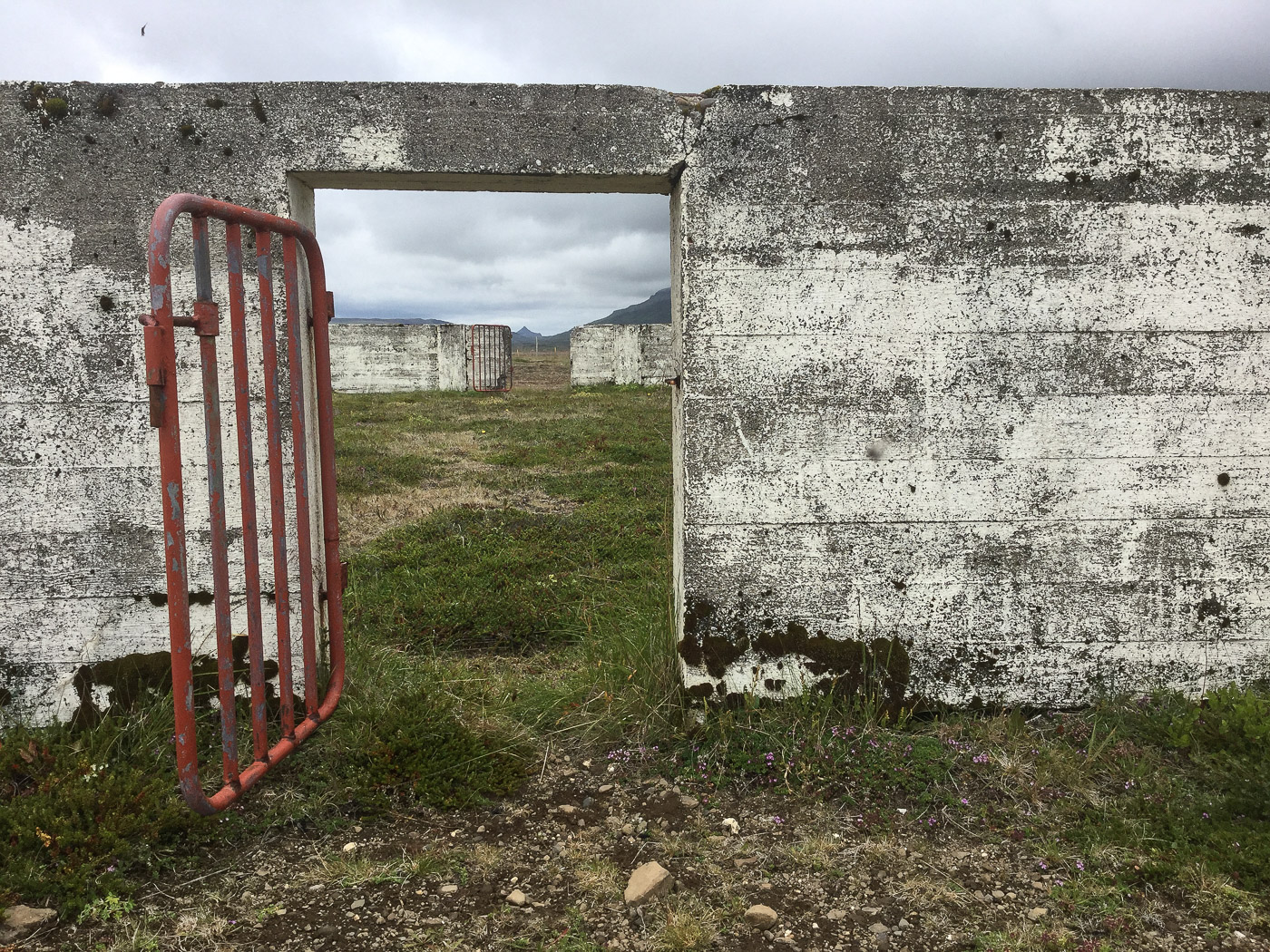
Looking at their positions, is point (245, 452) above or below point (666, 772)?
above

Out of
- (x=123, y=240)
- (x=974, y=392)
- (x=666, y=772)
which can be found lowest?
(x=666, y=772)

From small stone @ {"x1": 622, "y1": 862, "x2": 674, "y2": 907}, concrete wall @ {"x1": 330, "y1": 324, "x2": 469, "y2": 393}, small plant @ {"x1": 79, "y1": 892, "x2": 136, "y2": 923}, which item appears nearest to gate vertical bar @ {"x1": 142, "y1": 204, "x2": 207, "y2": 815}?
small plant @ {"x1": 79, "y1": 892, "x2": 136, "y2": 923}

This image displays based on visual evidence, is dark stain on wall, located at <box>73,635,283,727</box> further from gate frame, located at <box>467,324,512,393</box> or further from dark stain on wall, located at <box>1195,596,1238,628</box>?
gate frame, located at <box>467,324,512,393</box>

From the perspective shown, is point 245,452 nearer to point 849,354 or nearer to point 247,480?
point 247,480

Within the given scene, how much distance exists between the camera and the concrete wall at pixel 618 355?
20828 mm

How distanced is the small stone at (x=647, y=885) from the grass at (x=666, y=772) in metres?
0.07

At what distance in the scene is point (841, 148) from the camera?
130 inches

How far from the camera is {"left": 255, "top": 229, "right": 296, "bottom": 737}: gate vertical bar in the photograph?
117 inches

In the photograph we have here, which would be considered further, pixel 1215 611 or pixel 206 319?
pixel 1215 611

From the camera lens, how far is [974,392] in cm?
340

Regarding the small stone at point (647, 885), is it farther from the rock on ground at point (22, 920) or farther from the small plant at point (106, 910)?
the rock on ground at point (22, 920)

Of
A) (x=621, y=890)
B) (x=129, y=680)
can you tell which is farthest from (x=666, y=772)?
(x=129, y=680)

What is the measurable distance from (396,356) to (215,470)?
60.3 feet

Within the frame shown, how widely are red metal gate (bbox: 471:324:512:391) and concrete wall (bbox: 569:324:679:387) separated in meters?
1.84
